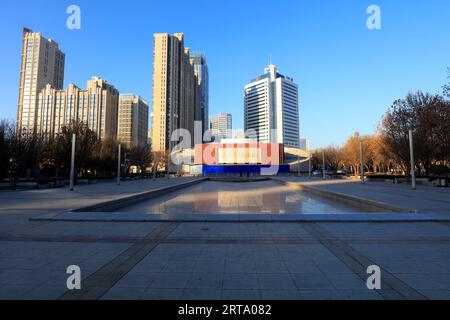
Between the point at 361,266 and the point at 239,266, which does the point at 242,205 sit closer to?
the point at 239,266

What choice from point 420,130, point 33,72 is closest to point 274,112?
point 33,72

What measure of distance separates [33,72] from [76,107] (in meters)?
15.0

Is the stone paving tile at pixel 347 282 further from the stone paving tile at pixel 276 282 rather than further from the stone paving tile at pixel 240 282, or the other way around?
the stone paving tile at pixel 240 282

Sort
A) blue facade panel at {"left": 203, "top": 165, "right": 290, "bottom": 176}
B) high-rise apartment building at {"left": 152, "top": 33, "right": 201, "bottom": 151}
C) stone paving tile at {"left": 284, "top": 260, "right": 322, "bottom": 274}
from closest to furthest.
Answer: stone paving tile at {"left": 284, "top": 260, "right": 322, "bottom": 274}, blue facade panel at {"left": 203, "top": 165, "right": 290, "bottom": 176}, high-rise apartment building at {"left": 152, "top": 33, "right": 201, "bottom": 151}

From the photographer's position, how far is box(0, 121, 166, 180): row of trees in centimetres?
2575

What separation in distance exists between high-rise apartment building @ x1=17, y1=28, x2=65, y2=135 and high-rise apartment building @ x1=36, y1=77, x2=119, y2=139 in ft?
8.65

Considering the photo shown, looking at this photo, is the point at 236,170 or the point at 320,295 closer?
the point at 320,295

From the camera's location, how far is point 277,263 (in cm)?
496

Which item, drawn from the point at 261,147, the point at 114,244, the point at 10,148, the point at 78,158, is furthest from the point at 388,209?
the point at 261,147

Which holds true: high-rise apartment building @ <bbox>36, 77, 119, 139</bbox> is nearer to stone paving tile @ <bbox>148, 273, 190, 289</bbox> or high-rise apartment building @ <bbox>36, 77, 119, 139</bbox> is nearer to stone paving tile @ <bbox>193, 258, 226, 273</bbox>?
stone paving tile @ <bbox>193, 258, 226, 273</bbox>

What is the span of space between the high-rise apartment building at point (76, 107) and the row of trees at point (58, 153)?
38.0 m

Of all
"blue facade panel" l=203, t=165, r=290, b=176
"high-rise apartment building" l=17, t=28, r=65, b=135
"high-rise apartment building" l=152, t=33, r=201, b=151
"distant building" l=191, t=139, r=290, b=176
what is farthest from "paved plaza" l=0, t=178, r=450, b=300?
"high-rise apartment building" l=152, t=33, r=201, b=151

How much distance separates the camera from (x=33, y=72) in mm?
82062

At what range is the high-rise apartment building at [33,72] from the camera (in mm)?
80250
